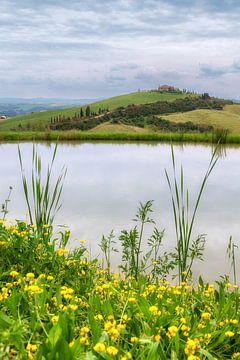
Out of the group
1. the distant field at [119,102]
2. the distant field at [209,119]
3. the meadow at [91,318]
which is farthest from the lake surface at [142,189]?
the distant field at [119,102]

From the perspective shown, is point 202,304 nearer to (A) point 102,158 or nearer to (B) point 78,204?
A: (B) point 78,204

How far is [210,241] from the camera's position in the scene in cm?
577

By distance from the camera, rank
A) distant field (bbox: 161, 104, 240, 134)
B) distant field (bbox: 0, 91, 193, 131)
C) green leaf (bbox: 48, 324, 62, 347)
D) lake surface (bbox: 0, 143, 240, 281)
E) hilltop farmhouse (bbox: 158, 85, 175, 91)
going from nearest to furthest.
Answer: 1. green leaf (bbox: 48, 324, 62, 347)
2. lake surface (bbox: 0, 143, 240, 281)
3. distant field (bbox: 161, 104, 240, 134)
4. distant field (bbox: 0, 91, 193, 131)
5. hilltop farmhouse (bbox: 158, 85, 175, 91)

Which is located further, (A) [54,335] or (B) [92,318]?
(B) [92,318]

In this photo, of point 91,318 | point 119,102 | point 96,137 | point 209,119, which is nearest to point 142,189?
point 91,318

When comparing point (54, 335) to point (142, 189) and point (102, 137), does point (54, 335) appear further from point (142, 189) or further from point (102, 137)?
point (102, 137)

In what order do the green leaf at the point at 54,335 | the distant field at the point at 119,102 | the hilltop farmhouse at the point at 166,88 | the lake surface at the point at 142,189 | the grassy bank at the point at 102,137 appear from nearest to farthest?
the green leaf at the point at 54,335 → the lake surface at the point at 142,189 → the grassy bank at the point at 102,137 → the distant field at the point at 119,102 → the hilltop farmhouse at the point at 166,88

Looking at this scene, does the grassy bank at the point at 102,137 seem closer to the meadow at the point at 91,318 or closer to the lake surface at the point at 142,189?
the lake surface at the point at 142,189

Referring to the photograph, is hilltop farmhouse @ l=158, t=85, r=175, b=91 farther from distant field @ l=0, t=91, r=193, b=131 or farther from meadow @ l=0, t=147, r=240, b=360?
meadow @ l=0, t=147, r=240, b=360

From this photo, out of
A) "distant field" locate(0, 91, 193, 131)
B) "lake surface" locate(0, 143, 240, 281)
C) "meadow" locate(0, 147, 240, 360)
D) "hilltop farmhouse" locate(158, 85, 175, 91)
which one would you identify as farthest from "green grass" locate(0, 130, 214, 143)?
"hilltop farmhouse" locate(158, 85, 175, 91)

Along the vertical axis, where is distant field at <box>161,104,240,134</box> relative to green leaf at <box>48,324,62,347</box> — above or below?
above

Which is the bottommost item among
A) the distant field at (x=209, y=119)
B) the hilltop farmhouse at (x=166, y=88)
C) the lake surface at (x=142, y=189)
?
the lake surface at (x=142, y=189)

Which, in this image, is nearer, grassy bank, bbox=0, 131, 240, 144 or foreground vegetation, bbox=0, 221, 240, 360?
foreground vegetation, bbox=0, 221, 240, 360

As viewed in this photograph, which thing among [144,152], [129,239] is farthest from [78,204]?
[144,152]
